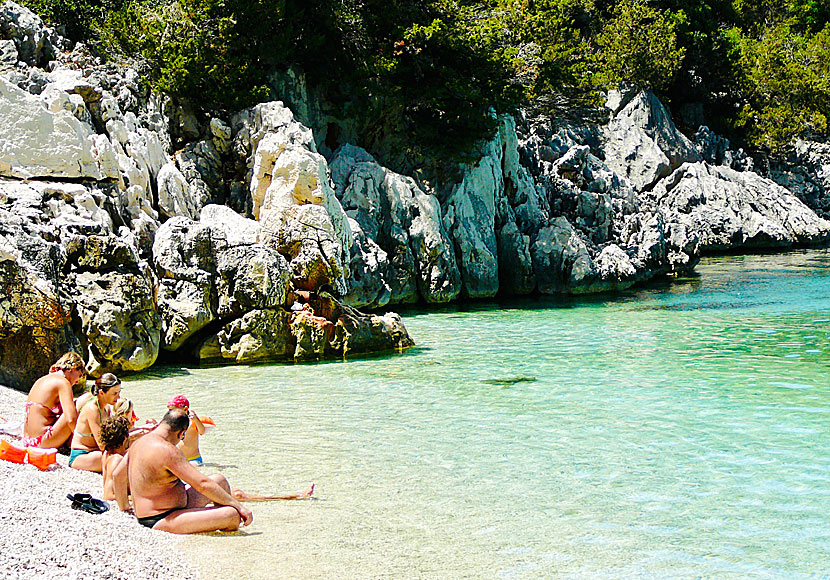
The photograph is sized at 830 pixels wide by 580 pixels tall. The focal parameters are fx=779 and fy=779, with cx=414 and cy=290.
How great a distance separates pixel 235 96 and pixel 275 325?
26.8 ft

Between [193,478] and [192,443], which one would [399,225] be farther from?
[193,478]

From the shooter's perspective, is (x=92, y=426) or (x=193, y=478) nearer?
(x=193, y=478)

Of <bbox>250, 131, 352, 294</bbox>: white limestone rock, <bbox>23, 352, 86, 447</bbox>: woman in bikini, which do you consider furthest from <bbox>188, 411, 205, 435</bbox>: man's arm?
<bbox>250, 131, 352, 294</bbox>: white limestone rock

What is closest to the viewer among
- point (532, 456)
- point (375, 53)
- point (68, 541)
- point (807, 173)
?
point (68, 541)

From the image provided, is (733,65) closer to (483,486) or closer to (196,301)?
(196,301)

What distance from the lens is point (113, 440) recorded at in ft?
21.1

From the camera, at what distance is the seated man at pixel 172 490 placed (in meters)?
5.40

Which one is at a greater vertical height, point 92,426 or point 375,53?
point 375,53

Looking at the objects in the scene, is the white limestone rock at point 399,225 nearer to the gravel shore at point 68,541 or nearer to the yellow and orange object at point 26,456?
the yellow and orange object at point 26,456

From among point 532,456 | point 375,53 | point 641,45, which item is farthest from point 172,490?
point 641,45

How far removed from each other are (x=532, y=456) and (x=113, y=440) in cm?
403

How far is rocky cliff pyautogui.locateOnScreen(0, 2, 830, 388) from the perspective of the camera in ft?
38.3

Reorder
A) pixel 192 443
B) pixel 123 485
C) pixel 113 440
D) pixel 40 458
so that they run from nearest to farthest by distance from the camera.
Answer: pixel 123 485 → pixel 113 440 → pixel 40 458 → pixel 192 443

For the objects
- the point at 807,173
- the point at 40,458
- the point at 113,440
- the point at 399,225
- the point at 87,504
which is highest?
the point at 807,173
